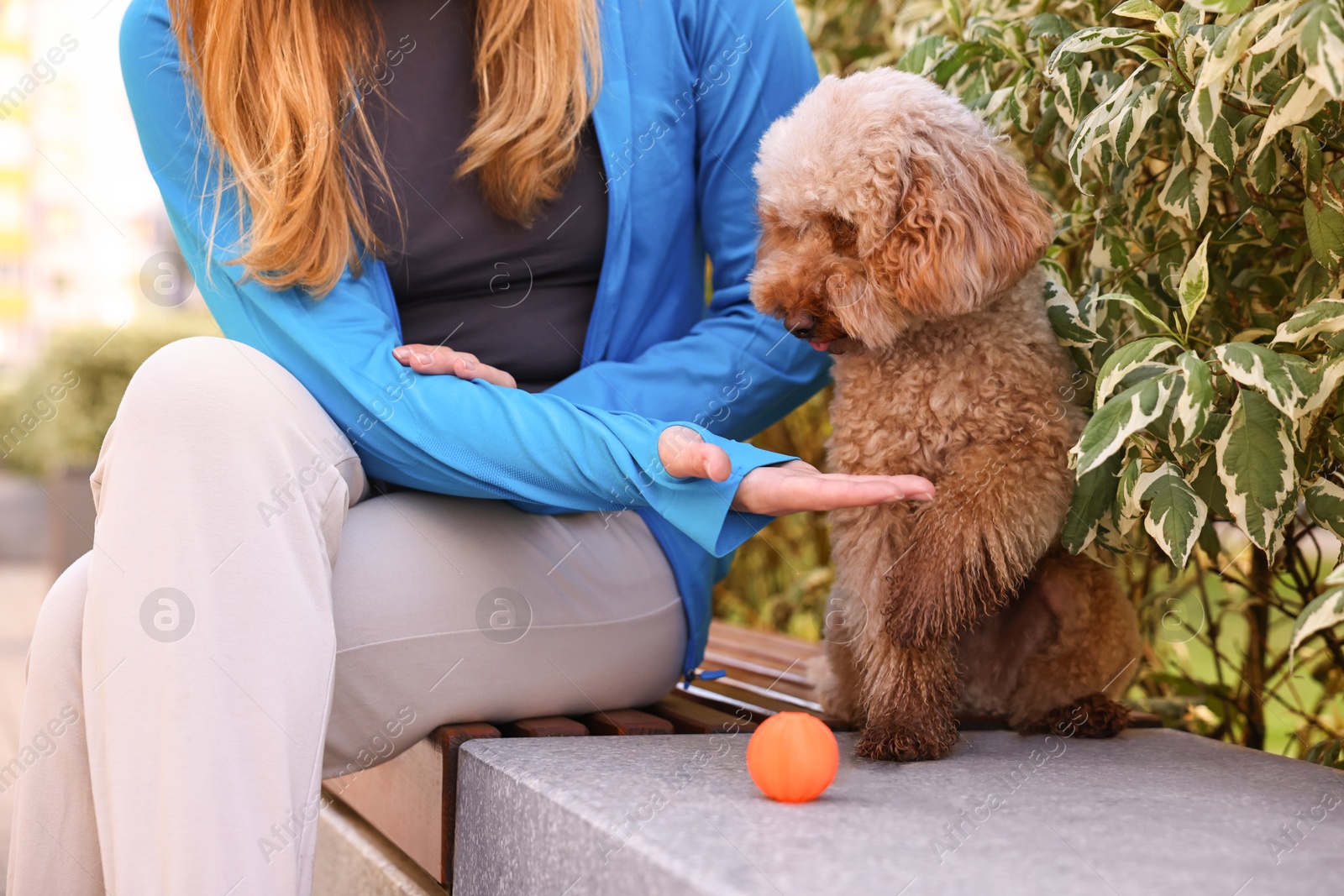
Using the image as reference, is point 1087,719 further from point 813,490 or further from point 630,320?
point 630,320

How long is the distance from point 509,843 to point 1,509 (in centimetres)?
692

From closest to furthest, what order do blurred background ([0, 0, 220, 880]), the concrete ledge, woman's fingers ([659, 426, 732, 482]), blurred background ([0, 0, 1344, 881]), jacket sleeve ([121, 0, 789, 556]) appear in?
woman's fingers ([659, 426, 732, 482]) < jacket sleeve ([121, 0, 789, 556]) < the concrete ledge < blurred background ([0, 0, 1344, 881]) < blurred background ([0, 0, 220, 880])

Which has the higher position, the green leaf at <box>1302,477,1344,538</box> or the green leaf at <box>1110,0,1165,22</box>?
the green leaf at <box>1110,0,1165,22</box>

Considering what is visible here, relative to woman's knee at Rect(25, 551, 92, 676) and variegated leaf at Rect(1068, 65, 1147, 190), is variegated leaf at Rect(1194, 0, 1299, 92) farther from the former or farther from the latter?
woman's knee at Rect(25, 551, 92, 676)

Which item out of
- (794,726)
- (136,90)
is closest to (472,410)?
(794,726)

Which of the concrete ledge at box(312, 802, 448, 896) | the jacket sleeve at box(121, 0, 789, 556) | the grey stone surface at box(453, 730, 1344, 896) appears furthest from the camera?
the concrete ledge at box(312, 802, 448, 896)

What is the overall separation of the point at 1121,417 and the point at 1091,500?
210mm

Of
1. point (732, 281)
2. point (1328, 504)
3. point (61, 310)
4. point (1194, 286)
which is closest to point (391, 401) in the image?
point (732, 281)

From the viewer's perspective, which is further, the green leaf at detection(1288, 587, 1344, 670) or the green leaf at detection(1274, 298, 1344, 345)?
the green leaf at detection(1274, 298, 1344, 345)

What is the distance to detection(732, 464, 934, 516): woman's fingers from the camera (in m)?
1.17

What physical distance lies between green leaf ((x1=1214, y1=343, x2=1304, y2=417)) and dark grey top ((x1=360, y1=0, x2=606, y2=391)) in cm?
88

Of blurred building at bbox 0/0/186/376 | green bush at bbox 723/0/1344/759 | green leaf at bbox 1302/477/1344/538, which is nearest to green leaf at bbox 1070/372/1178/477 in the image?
green bush at bbox 723/0/1344/759

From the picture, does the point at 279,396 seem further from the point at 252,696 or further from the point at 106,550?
the point at 252,696

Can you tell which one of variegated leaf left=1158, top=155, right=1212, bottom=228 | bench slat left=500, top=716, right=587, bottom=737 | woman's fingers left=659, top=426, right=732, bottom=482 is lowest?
bench slat left=500, top=716, right=587, bottom=737
